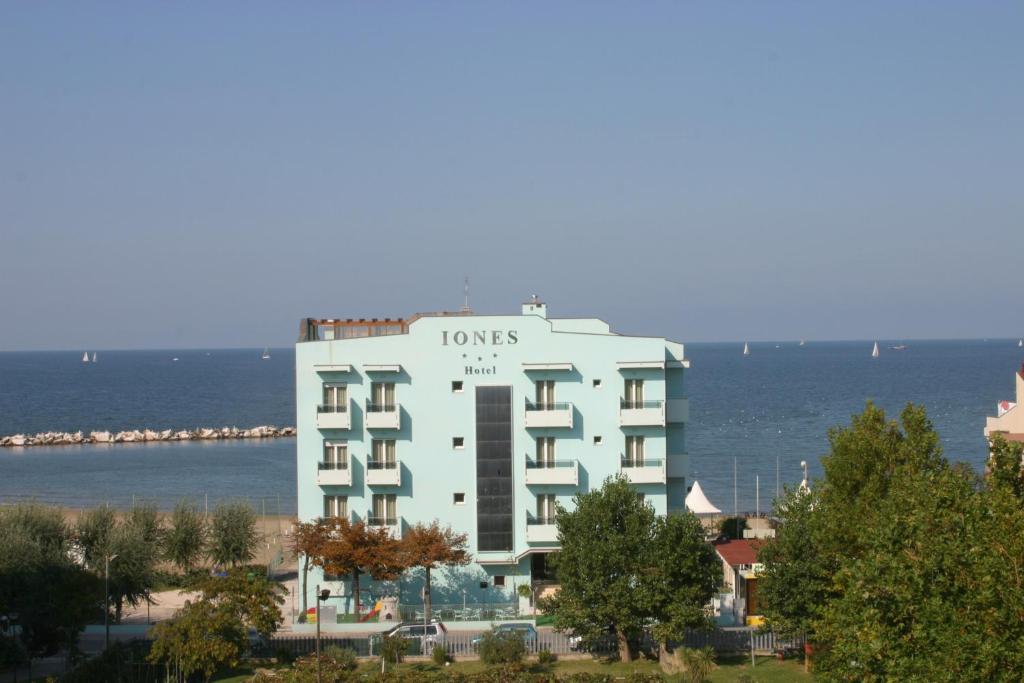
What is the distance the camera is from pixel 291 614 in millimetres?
44594

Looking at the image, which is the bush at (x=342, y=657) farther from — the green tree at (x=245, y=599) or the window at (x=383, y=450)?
the window at (x=383, y=450)

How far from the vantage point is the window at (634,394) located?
46344 mm

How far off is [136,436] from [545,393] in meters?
99.0

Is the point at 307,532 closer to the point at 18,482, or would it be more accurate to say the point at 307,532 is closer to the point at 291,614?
the point at 291,614

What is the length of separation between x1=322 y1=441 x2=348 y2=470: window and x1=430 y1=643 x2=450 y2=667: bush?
37.6ft

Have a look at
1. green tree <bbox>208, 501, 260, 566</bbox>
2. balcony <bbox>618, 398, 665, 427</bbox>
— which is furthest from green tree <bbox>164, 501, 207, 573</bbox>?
balcony <bbox>618, 398, 665, 427</bbox>

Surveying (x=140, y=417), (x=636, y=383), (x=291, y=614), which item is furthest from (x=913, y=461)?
(x=140, y=417)

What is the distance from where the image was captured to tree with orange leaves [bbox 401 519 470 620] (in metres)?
42.0

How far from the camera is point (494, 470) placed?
46.0 m

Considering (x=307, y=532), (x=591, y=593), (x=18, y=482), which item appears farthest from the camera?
(x=18, y=482)

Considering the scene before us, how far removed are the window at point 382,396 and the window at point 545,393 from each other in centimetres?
574

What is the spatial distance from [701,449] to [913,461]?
8381cm

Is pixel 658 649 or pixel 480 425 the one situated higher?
pixel 480 425

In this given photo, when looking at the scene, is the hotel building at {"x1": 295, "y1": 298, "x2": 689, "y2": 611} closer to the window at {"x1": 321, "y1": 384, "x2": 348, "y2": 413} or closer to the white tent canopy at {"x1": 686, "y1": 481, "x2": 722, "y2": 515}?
the window at {"x1": 321, "y1": 384, "x2": 348, "y2": 413}
